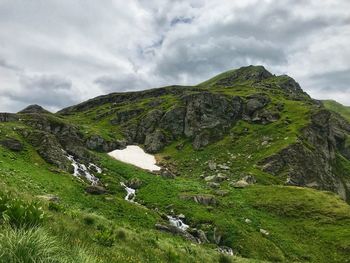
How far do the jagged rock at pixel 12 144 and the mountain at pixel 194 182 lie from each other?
355 mm

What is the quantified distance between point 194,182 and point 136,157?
30091mm

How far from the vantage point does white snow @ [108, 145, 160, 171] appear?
95.1 metres

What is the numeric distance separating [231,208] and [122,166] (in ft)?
104

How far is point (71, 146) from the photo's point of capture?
3216 inches

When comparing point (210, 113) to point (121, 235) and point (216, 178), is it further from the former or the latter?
point (121, 235)

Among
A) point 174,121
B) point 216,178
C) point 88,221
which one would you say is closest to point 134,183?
point 216,178

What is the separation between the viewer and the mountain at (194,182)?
25.3 meters

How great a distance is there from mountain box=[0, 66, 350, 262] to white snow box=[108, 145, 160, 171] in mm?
2721

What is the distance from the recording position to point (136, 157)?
4038 inches

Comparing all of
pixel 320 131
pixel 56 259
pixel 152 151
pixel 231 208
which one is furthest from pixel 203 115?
pixel 56 259

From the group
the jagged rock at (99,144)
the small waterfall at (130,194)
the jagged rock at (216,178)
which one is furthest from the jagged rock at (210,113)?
the small waterfall at (130,194)

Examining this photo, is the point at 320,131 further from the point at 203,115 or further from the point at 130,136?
the point at 130,136

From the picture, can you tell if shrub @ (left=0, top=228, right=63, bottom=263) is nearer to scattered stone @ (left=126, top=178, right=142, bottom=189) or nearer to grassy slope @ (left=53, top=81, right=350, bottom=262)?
grassy slope @ (left=53, top=81, right=350, bottom=262)

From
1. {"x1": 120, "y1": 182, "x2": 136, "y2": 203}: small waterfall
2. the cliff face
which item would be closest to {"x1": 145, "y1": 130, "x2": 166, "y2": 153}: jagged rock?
the cliff face
